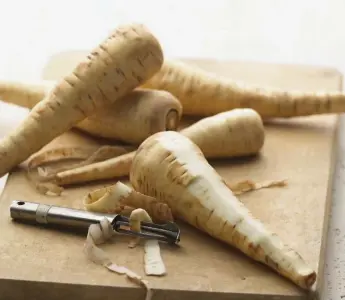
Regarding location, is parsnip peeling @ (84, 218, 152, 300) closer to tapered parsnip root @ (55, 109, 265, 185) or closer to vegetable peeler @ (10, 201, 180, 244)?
vegetable peeler @ (10, 201, 180, 244)

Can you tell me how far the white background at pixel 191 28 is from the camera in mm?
1699

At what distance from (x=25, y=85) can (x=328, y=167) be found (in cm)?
45

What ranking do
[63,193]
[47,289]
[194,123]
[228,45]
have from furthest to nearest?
[228,45] → [194,123] → [63,193] → [47,289]

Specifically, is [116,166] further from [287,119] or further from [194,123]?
[287,119]

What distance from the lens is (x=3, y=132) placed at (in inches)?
54.7

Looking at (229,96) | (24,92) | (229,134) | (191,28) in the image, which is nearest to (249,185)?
(229,134)

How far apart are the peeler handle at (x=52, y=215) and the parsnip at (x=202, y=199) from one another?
0.07 meters

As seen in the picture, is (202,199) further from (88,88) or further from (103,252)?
(88,88)

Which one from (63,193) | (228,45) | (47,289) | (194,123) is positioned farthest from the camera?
(228,45)

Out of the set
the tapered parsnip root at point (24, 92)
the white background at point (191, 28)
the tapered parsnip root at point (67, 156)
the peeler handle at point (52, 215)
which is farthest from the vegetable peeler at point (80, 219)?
the white background at point (191, 28)

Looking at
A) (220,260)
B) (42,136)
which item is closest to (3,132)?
(42,136)

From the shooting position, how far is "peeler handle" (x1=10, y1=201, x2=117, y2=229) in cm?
104

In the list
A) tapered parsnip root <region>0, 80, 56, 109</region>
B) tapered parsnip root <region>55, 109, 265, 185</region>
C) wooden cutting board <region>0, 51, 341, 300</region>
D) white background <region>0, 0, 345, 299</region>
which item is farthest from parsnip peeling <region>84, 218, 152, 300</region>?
white background <region>0, 0, 345, 299</region>

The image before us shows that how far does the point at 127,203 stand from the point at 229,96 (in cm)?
33
